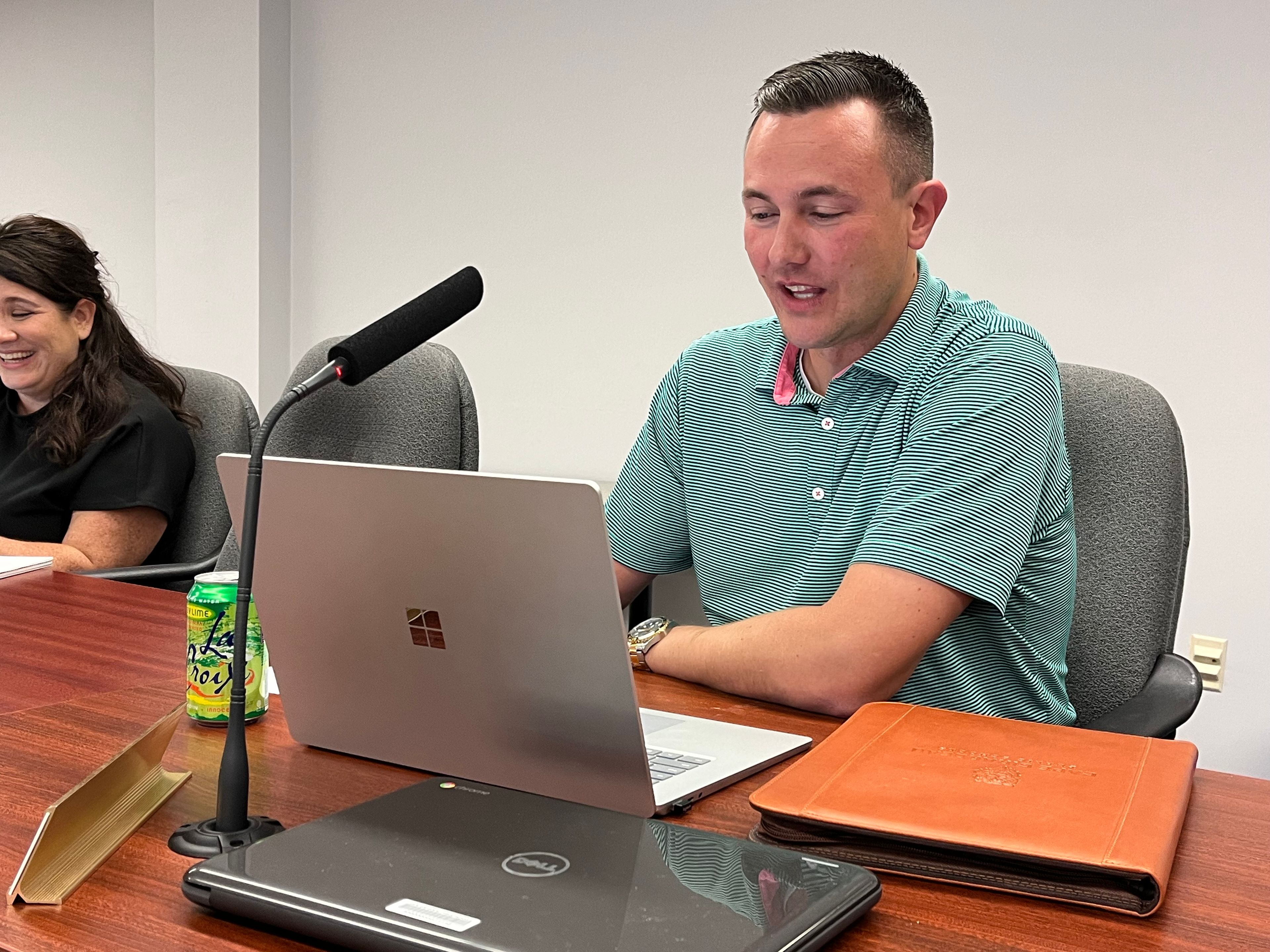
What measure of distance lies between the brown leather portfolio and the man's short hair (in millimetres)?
732

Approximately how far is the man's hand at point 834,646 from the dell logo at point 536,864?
0.49 meters

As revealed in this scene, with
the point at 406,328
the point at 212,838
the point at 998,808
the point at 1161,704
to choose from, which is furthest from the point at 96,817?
the point at 1161,704

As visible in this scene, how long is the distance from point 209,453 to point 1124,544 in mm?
1672

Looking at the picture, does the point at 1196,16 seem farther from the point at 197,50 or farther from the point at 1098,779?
the point at 197,50

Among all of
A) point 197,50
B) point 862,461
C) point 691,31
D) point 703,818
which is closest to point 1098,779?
point 703,818

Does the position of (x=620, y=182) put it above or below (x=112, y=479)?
above

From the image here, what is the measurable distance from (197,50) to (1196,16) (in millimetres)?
2823

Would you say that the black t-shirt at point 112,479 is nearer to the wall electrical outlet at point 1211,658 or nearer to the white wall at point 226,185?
the white wall at point 226,185

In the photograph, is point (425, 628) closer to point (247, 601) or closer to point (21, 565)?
→ point (247, 601)

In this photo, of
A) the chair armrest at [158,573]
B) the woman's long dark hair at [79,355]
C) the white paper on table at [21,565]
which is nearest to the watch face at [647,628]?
the chair armrest at [158,573]

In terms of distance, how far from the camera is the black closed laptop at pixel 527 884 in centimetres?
61

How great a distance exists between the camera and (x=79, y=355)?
7.68ft

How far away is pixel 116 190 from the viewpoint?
13.4ft

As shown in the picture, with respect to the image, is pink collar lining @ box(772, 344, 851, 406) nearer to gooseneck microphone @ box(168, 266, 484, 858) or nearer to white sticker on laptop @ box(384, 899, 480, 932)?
gooseneck microphone @ box(168, 266, 484, 858)
